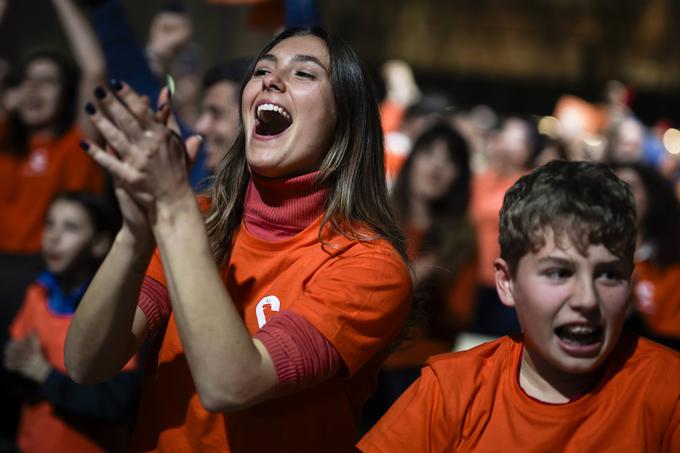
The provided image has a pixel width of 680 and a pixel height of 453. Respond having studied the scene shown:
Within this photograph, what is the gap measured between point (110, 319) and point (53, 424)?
5.82 feet

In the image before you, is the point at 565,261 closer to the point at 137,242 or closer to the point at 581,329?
the point at 581,329

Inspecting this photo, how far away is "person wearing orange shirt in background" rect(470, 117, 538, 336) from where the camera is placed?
6.93 meters

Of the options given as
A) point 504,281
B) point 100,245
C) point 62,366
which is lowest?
point 62,366

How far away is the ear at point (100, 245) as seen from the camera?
14.1 feet

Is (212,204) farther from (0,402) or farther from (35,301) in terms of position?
(0,402)

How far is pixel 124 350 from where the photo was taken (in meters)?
2.24

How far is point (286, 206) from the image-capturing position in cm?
234

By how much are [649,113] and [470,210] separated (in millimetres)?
10704

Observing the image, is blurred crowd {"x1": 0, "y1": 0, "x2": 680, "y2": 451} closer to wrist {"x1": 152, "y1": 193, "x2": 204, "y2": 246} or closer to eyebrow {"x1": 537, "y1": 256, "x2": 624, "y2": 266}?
eyebrow {"x1": 537, "y1": 256, "x2": 624, "y2": 266}

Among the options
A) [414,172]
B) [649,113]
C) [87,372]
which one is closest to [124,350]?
[87,372]

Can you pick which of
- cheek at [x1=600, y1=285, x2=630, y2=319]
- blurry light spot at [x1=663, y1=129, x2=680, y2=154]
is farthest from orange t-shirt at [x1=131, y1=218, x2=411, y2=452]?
blurry light spot at [x1=663, y1=129, x2=680, y2=154]

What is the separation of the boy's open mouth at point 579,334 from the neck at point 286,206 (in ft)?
2.02

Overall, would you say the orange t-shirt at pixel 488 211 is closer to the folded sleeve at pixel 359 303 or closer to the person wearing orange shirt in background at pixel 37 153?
the person wearing orange shirt in background at pixel 37 153

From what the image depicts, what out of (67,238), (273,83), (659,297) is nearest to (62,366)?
(67,238)
